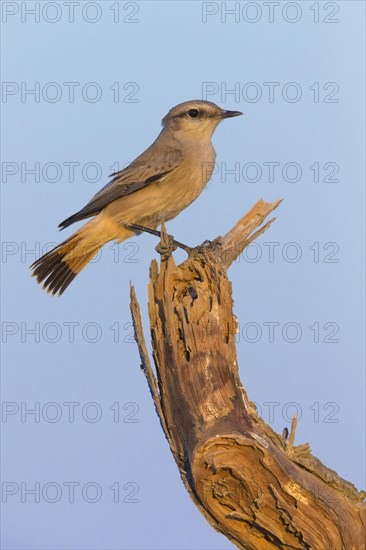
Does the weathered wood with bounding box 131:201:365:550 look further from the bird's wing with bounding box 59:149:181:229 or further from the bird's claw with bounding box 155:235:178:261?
the bird's wing with bounding box 59:149:181:229

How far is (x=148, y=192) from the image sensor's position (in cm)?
1035

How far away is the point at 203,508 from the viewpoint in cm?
746

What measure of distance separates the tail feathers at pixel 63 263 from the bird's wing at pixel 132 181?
35 cm

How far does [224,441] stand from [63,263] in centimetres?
434

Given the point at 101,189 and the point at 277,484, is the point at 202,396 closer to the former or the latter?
the point at 277,484

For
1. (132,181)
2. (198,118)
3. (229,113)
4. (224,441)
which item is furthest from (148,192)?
(224,441)

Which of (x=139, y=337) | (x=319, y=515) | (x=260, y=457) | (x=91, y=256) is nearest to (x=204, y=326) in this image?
(x=139, y=337)

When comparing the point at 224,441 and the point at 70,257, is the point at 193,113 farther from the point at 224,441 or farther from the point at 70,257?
the point at 224,441

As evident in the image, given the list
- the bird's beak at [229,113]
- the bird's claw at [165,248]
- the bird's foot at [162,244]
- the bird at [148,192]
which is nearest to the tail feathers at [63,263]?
the bird at [148,192]

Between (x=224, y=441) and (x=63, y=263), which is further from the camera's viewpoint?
(x=63, y=263)

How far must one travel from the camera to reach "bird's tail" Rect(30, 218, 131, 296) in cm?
1054

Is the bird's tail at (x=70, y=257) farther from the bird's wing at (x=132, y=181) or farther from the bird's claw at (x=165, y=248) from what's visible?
the bird's claw at (x=165, y=248)

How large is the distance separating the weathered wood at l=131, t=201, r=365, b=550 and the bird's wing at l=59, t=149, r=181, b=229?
2.18m

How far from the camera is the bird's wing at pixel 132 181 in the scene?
10.3 metres
